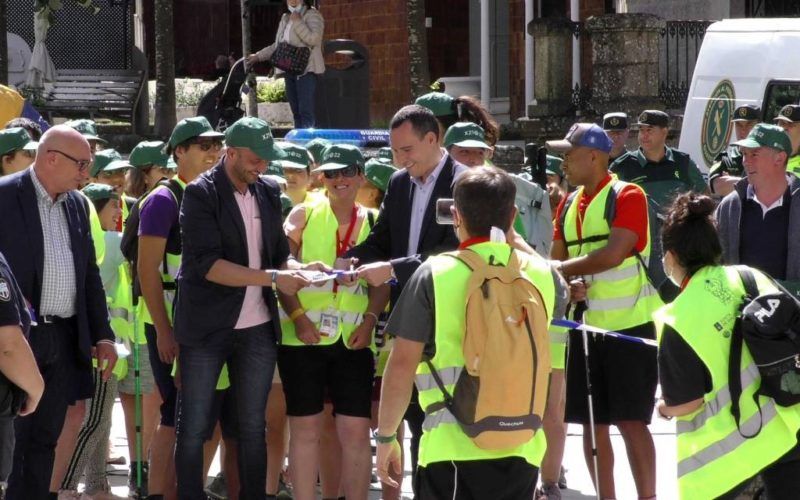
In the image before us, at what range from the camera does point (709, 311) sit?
18.4ft

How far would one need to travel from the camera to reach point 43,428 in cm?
716

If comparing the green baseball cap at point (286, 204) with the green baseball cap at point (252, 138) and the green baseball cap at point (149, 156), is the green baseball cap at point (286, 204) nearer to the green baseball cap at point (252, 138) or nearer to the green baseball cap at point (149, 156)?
the green baseball cap at point (149, 156)

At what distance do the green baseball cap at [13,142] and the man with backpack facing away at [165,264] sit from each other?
0.75 metres

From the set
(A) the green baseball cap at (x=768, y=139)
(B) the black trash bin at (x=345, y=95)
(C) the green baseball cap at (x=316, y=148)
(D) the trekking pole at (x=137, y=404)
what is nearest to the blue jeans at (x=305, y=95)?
(B) the black trash bin at (x=345, y=95)

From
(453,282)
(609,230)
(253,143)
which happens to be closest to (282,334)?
(253,143)

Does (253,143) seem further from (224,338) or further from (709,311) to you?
(709,311)

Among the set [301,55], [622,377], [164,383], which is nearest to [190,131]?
[164,383]

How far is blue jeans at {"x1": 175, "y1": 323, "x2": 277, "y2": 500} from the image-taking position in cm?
729

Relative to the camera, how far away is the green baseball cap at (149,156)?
9422 mm

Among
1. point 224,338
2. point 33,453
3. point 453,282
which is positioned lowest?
point 33,453

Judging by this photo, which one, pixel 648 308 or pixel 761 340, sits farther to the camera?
pixel 648 308

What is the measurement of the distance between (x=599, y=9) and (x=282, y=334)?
46.5 feet

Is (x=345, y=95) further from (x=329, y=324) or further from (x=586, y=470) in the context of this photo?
(x=329, y=324)

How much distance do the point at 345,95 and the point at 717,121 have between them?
7.49 m
